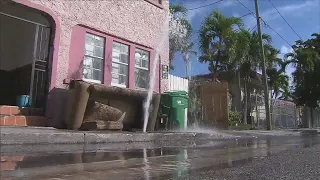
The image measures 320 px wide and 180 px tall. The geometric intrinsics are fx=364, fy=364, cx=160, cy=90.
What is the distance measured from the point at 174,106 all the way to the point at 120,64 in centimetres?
234

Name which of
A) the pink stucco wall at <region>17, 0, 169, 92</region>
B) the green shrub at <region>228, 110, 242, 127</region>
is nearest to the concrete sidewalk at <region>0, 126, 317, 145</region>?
the pink stucco wall at <region>17, 0, 169, 92</region>

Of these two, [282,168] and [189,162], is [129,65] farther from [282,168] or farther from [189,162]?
[282,168]

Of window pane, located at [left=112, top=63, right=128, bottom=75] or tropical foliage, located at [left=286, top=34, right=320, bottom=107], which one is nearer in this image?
window pane, located at [left=112, top=63, right=128, bottom=75]

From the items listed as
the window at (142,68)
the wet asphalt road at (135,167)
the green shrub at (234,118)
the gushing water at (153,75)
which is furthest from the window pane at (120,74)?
the green shrub at (234,118)

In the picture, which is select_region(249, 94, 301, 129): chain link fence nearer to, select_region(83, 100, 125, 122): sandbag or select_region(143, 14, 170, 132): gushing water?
select_region(143, 14, 170, 132): gushing water

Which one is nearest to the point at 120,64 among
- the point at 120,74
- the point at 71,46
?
the point at 120,74

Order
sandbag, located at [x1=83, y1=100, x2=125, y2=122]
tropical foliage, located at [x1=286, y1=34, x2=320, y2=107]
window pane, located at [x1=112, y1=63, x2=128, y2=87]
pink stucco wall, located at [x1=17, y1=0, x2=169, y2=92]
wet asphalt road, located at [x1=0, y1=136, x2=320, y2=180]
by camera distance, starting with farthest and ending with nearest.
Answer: tropical foliage, located at [x1=286, y1=34, x2=320, y2=107], window pane, located at [x1=112, y1=63, x2=128, y2=87], pink stucco wall, located at [x1=17, y1=0, x2=169, y2=92], sandbag, located at [x1=83, y1=100, x2=125, y2=122], wet asphalt road, located at [x1=0, y1=136, x2=320, y2=180]

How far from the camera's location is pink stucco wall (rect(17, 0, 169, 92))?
10.2m

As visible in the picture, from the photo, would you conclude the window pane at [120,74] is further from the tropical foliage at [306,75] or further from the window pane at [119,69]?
the tropical foliage at [306,75]

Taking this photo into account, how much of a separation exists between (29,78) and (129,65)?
3517 millimetres

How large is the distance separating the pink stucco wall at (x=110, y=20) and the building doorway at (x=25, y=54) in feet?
1.15

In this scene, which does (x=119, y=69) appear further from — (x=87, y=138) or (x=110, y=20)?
(x=87, y=138)

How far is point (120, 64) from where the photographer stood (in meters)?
12.4

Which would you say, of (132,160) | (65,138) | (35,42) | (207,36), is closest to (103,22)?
(35,42)
